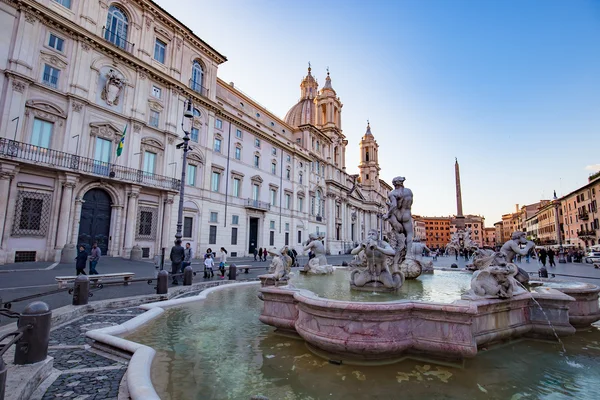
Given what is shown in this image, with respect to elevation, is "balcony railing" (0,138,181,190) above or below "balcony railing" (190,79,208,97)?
below

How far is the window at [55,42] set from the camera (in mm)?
17013

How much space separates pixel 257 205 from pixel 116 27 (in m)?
18.6

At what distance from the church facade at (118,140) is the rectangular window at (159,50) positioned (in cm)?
9

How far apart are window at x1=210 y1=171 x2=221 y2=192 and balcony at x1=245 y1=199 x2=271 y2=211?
3.95 metres

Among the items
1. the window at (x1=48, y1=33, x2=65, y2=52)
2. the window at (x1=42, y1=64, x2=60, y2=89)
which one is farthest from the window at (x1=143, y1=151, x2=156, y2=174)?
the window at (x1=48, y1=33, x2=65, y2=52)

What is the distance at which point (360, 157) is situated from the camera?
261ft

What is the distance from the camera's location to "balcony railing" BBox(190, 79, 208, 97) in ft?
84.9

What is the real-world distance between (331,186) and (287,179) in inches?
538

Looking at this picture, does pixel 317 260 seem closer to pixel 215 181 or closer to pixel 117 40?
pixel 215 181

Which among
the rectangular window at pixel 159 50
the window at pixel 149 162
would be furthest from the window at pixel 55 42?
the window at pixel 149 162

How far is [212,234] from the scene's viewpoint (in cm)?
2659

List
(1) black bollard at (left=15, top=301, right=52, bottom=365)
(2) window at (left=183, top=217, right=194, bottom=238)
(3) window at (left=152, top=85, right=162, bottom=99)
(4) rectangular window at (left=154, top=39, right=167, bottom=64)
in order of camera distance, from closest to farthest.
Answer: (1) black bollard at (left=15, top=301, right=52, bottom=365)
(3) window at (left=152, top=85, right=162, bottom=99)
(4) rectangular window at (left=154, top=39, right=167, bottom=64)
(2) window at (left=183, top=217, right=194, bottom=238)

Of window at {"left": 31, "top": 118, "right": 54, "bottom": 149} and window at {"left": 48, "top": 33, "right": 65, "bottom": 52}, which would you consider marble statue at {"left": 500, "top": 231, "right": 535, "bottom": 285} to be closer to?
window at {"left": 31, "top": 118, "right": 54, "bottom": 149}

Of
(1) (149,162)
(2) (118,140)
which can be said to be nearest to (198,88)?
(1) (149,162)
